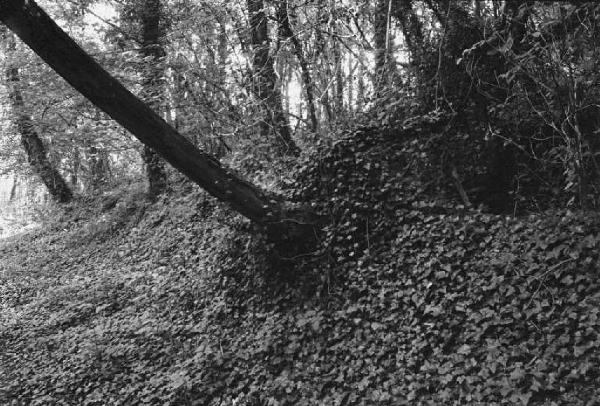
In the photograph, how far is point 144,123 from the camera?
5.79 m

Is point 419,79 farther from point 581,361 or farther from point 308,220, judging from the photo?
point 581,361

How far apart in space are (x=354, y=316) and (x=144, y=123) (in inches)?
139

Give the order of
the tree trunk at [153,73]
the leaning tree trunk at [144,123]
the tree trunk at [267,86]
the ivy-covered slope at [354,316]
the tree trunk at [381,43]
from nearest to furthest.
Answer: the ivy-covered slope at [354,316]
the leaning tree trunk at [144,123]
the tree trunk at [381,43]
the tree trunk at [267,86]
the tree trunk at [153,73]

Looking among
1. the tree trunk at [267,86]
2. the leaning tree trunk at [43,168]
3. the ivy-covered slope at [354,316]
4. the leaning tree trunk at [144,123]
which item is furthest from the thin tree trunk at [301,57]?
the leaning tree trunk at [43,168]

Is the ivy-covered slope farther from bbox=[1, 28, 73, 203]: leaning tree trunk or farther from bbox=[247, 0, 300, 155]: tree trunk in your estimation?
bbox=[1, 28, 73, 203]: leaning tree trunk

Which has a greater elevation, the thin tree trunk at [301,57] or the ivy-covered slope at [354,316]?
the thin tree trunk at [301,57]

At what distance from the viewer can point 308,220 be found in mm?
7004

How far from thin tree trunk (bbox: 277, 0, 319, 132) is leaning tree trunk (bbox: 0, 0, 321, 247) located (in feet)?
8.03

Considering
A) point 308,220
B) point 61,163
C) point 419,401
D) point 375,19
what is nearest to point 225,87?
point 375,19

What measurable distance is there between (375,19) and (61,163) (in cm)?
1712

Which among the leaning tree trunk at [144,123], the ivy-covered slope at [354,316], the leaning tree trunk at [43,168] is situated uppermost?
the leaning tree trunk at [43,168]

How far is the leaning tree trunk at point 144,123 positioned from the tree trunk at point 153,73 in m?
4.72

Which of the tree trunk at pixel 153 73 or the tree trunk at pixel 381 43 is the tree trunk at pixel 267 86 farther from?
the tree trunk at pixel 153 73

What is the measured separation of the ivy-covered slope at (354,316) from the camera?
15.3ft
